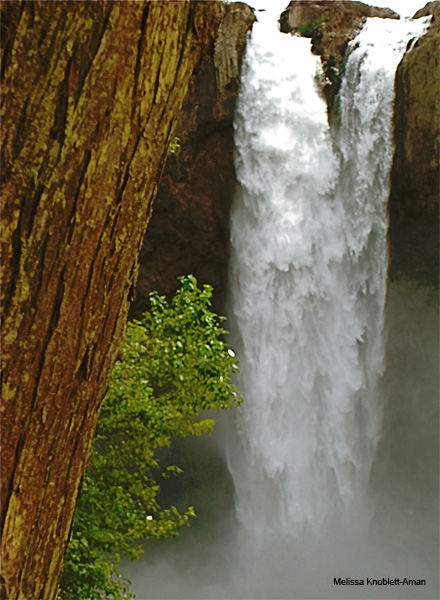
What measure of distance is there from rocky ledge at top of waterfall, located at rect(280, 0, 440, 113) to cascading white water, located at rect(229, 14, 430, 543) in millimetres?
461

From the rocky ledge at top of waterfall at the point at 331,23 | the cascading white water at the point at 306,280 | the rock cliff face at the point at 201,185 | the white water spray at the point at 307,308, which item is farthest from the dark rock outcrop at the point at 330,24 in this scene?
the rock cliff face at the point at 201,185

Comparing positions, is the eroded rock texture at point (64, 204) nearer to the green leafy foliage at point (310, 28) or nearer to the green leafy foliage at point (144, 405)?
the green leafy foliage at point (144, 405)

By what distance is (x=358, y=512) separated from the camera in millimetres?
11719

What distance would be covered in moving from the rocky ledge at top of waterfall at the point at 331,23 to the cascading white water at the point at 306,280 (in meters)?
0.46

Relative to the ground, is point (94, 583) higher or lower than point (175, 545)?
higher

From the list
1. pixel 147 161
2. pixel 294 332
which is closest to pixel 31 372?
pixel 147 161

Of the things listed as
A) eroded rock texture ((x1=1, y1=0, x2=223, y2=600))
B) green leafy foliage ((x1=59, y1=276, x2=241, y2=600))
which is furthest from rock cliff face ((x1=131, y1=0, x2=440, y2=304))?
eroded rock texture ((x1=1, y1=0, x2=223, y2=600))

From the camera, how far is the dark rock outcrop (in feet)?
39.8

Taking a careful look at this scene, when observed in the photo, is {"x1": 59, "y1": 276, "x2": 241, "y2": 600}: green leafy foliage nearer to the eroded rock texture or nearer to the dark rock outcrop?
the eroded rock texture

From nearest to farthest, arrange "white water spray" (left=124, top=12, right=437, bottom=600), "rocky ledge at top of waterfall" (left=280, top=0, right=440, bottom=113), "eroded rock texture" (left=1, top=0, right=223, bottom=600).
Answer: "eroded rock texture" (left=1, top=0, right=223, bottom=600), "white water spray" (left=124, top=12, right=437, bottom=600), "rocky ledge at top of waterfall" (left=280, top=0, right=440, bottom=113)

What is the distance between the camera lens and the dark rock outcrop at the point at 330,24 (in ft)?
39.8

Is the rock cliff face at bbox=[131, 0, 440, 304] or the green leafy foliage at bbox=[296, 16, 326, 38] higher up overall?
the green leafy foliage at bbox=[296, 16, 326, 38]

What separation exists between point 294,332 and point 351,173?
119 inches

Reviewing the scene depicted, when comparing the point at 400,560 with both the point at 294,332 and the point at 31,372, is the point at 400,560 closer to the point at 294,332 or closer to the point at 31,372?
the point at 294,332
